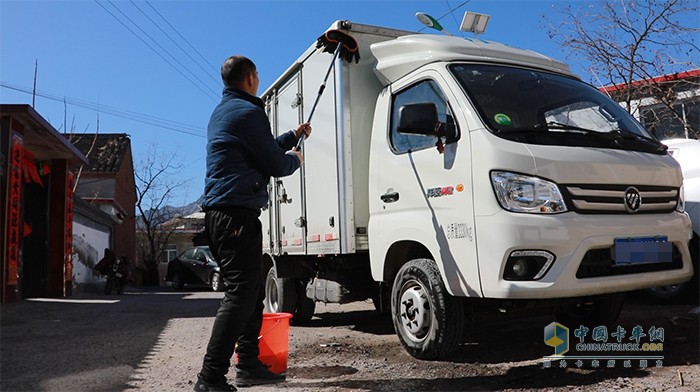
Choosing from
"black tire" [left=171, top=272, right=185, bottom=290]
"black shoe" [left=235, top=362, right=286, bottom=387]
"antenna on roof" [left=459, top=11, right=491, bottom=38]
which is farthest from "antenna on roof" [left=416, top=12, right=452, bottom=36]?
"black tire" [left=171, top=272, right=185, bottom=290]

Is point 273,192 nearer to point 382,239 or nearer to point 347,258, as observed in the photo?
point 347,258

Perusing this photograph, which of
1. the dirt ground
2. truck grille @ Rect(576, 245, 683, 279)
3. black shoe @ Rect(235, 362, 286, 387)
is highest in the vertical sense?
truck grille @ Rect(576, 245, 683, 279)

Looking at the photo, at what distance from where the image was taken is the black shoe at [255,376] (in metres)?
3.67

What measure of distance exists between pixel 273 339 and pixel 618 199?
2.62 meters

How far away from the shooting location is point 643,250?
391 centimetres

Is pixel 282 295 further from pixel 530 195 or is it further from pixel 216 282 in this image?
pixel 216 282

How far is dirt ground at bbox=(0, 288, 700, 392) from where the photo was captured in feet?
12.5

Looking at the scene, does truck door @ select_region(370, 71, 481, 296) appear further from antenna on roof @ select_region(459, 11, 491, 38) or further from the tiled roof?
the tiled roof

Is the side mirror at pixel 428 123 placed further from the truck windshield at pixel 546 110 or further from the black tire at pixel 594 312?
the black tire at pixel 594 312

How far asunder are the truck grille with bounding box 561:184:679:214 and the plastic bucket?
83.8 inches

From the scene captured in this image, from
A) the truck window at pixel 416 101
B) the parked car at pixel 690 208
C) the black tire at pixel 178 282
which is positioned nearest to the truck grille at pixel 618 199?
the truck window at pixel 416 101

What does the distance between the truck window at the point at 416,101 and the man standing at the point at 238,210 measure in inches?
48.7

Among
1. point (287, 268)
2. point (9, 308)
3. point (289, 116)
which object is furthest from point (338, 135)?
point (9, 308)

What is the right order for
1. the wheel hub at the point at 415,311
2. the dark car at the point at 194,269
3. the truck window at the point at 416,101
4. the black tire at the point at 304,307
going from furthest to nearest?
the dark car at the point at 194,269
the black tire at the point at 304,307
the truck window at the point at 416,101
the wheel hub at the point at 415,311
